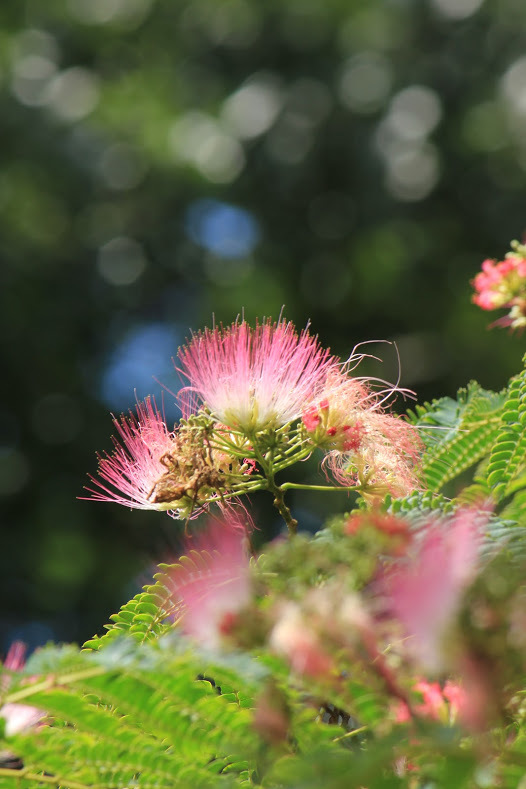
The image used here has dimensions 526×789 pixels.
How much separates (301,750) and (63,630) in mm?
11111

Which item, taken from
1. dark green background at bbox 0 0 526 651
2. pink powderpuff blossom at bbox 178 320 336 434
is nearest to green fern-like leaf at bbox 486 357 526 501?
pink powderpuff blossom at bbox 178 320 336 434

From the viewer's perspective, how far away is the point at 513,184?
500 inches

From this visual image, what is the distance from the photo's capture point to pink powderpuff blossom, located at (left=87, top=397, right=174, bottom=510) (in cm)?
194

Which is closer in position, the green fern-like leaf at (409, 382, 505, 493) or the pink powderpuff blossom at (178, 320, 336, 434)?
the pink powderpuff blossom at (178, 320, 336, 434)

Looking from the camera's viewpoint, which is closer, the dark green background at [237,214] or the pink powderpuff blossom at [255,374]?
the pink powderpuff blossom at [255,374]

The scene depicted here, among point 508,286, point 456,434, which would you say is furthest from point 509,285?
point 456,434

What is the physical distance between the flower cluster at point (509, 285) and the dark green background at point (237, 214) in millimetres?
9298

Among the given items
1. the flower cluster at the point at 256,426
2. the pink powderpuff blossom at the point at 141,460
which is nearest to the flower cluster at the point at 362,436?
the flower cluster at the point at 256,426

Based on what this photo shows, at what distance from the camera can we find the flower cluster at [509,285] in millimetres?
2223

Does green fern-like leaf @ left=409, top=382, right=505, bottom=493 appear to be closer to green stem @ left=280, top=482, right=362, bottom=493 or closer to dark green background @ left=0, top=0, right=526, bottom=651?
green stem @ left=280, top=482, right=362, bottom=493

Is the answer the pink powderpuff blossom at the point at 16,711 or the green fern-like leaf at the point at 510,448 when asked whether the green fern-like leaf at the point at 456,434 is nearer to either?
the green fern-like leaf at the point at 510,448

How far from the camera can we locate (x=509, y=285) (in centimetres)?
229

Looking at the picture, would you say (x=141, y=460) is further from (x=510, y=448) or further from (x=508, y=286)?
(x=508, y=286)

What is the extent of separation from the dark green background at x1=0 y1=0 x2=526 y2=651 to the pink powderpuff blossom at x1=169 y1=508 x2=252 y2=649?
10.0m
